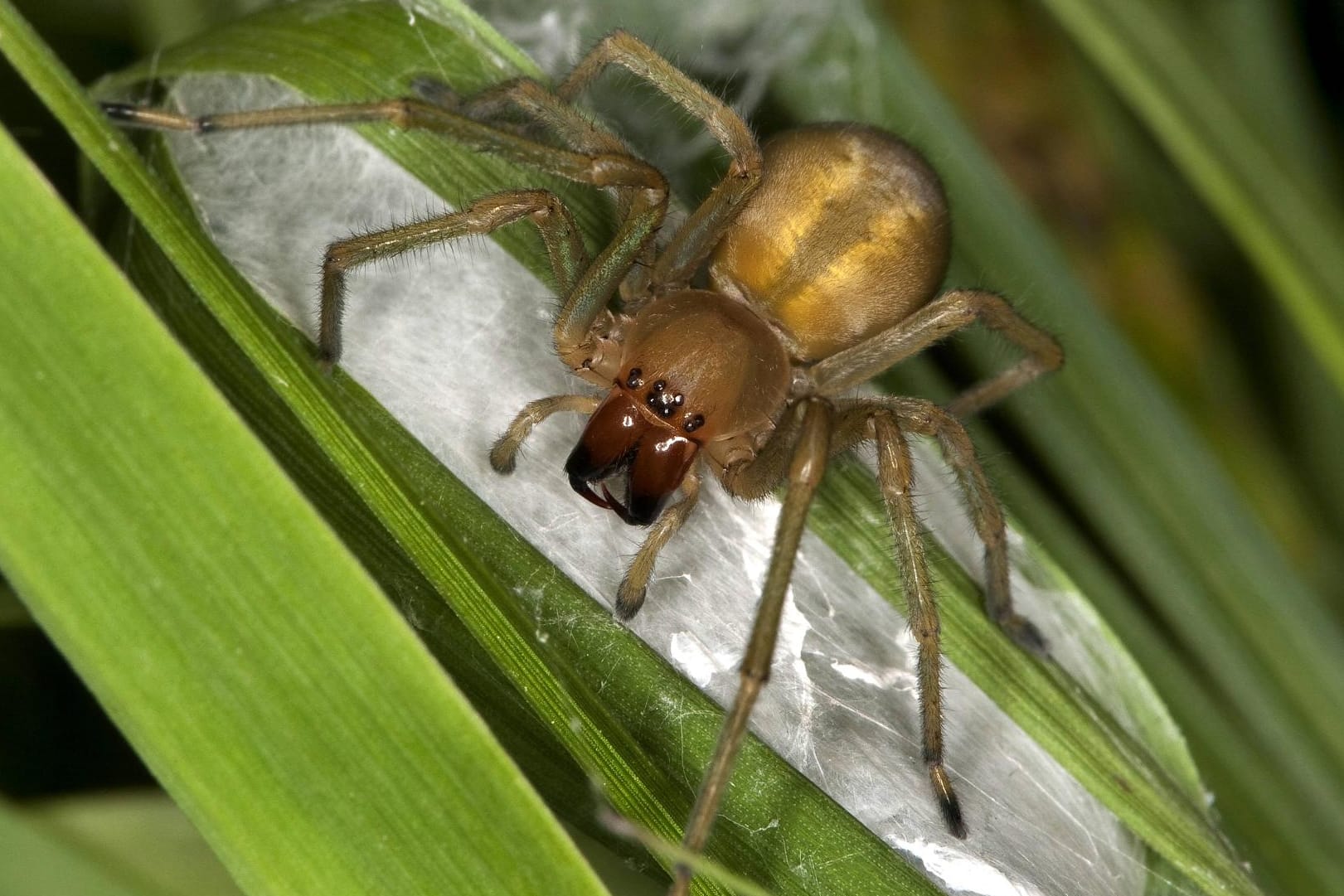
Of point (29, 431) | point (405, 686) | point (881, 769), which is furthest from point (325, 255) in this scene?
point (881, 769)

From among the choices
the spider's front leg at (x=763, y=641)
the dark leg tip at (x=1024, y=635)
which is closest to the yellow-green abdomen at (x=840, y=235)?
the spider's front leg at (x=763, y=641)

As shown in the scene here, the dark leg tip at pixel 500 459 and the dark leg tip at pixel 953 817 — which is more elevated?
the dark leg tip at pixel 500 459

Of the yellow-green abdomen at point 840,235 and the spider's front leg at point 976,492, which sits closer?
the spider's front leg at point 976,492

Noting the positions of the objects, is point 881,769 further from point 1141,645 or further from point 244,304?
point 244,304

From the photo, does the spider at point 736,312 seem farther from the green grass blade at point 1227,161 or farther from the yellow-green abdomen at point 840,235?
the green grass blade at point 1227,161

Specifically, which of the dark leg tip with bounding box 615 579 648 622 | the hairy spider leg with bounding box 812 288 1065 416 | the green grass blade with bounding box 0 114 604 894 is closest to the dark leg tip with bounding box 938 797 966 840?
the dark leg tip with bounding box 615 579 648 622

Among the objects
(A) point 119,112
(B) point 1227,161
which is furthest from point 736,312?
(B) point 1227,161

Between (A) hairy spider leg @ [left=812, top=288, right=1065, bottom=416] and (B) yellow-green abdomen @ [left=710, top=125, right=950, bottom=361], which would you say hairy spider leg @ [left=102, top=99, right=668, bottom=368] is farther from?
(A) hairy spider leg @ [left=812, top=288, right=1065, bottom=416]

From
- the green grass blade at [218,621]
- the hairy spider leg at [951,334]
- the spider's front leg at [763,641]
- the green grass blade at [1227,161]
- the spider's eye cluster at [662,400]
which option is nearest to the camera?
the green grass blade at [218,621]
